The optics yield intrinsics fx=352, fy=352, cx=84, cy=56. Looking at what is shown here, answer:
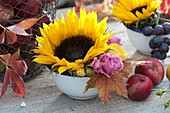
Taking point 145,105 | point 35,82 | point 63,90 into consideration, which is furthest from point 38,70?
point 145,105

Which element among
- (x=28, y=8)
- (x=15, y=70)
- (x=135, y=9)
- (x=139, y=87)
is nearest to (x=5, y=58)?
(x=15, y=70)

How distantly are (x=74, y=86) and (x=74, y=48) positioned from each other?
0.08 m

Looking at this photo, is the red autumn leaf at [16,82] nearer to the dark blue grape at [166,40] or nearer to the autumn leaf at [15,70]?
the autumn leaf at [15,70]

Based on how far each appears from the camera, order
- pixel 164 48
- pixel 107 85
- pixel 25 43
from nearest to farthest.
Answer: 1. pixel 107 85
2. pixel 25 43
3. pixel 164 48

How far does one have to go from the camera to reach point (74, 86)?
2.24 ft

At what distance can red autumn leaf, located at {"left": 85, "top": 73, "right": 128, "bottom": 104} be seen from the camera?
64 centimetres

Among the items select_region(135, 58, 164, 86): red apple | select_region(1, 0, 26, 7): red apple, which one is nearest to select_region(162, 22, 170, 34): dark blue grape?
select_region(135, 58, 164, 86): red apple

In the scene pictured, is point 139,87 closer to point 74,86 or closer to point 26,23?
point 74,86

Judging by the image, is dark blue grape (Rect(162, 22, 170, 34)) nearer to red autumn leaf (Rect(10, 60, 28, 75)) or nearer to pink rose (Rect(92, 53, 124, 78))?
pink rose (Rect(92, 53, 124, 78))

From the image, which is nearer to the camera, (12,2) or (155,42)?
(12,2)

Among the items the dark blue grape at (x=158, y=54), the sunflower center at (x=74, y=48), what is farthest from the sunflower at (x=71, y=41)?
the dark blue grape at (x=158, y=54)

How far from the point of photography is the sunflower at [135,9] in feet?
2.82

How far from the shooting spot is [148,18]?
878 mm

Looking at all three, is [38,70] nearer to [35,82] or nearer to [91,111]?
[35,82]
